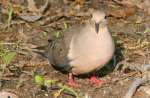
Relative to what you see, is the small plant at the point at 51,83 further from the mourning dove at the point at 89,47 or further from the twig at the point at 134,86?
the twig at the point at 134,86

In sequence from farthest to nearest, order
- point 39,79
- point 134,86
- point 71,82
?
point 71,82
point 134,86
point 39,79

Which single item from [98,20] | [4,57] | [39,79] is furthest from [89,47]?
[4,57]

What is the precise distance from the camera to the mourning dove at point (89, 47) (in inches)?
249

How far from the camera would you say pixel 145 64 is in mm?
7141

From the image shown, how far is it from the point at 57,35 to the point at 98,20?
1.34 meters

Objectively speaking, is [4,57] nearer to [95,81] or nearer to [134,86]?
[95,81]

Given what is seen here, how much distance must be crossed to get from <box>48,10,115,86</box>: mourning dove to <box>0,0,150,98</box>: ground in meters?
0.33

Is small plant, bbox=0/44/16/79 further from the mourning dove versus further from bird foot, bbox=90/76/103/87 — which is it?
bird foot, bbox=90/76/103/87

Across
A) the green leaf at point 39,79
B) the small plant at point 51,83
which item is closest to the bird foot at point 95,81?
the small plant at point 51,83

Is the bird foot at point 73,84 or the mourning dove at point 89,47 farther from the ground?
the mourning dove at point 89,47

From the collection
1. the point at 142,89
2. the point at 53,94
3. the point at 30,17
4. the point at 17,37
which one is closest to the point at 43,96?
the point at 53,94

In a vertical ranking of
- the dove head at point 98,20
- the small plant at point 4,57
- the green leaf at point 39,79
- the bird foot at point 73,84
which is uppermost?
the dove head at point 98,20

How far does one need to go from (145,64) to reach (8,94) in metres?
1.89

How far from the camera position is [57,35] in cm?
761
